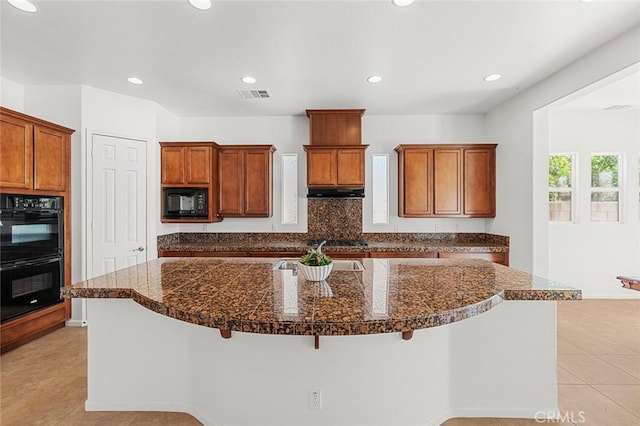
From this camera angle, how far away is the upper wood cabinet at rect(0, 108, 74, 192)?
2.86 meters

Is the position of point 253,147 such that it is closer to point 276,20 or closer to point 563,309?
point 276,20

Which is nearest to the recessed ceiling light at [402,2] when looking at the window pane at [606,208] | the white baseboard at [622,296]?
the window pane at [606,208]

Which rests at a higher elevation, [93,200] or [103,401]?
Answer: [93,200]

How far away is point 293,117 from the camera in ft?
15.5

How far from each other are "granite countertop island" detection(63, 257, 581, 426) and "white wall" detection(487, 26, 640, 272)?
1.98 metres

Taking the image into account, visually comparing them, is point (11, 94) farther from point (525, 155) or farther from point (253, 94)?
point (525, 155)

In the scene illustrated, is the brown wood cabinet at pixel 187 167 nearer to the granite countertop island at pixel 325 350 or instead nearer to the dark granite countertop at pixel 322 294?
the dark granite countertop at pixel 322 294

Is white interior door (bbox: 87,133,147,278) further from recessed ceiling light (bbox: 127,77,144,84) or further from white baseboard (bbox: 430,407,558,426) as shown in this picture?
white baseboard (bbox: 430,407,558,426)

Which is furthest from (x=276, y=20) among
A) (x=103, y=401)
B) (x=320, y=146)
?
(x=103, y=401)

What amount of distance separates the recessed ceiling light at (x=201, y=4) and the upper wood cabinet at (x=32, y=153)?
209 centimetres

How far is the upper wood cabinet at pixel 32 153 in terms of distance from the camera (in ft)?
Result: 9.39

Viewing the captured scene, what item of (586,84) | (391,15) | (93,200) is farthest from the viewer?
(93,200)

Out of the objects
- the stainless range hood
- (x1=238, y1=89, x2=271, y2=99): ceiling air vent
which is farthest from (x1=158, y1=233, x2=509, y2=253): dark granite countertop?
(x1=238, y1=89, x2=271, y2=99): ceiling air vent

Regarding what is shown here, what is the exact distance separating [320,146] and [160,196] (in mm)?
2257
